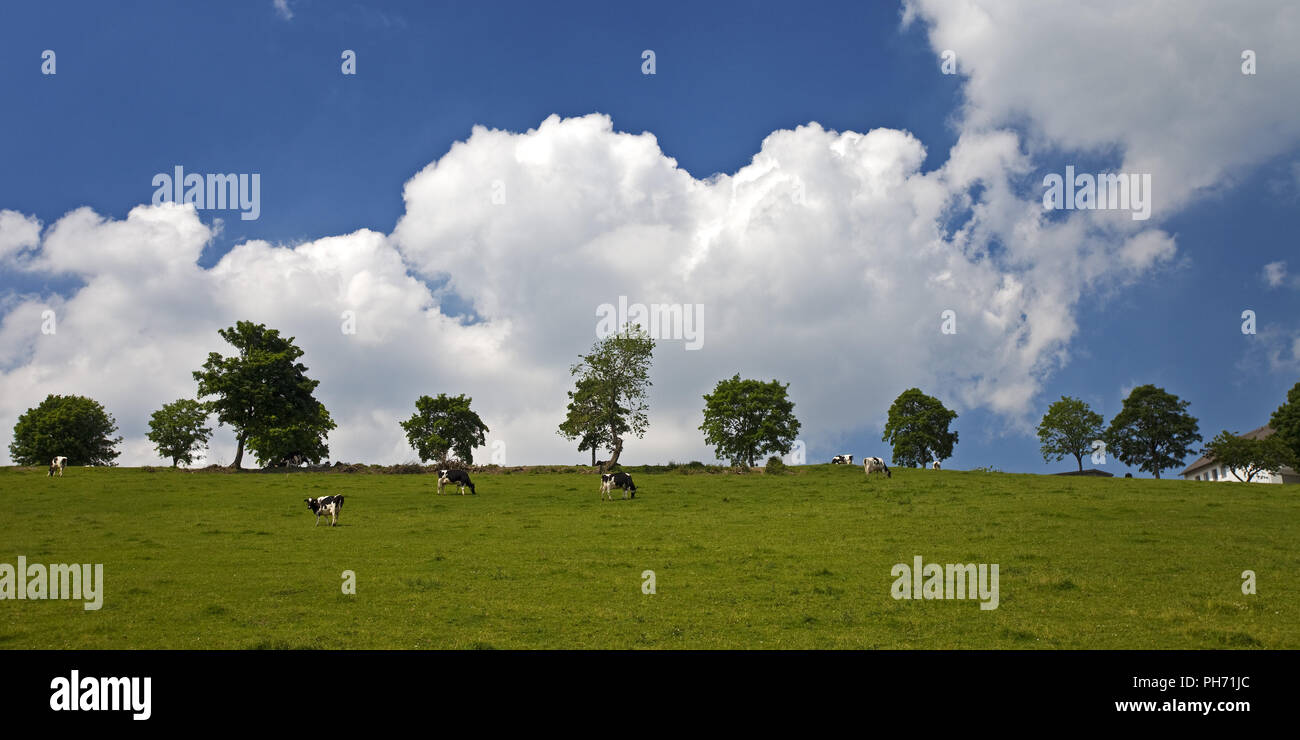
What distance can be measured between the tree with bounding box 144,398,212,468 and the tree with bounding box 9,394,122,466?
5.31 m

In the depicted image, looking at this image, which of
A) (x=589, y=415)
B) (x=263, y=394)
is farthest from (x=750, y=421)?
(x=263, y=394)

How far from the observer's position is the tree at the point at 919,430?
8960 centimetres

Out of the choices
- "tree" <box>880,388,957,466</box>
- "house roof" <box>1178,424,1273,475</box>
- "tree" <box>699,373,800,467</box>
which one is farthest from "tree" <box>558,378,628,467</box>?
"house roof" <box>1178,424,1273,475</box>

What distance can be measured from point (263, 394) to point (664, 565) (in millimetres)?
53732

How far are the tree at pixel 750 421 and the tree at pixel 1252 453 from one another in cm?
4735

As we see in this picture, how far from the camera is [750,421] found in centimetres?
8050

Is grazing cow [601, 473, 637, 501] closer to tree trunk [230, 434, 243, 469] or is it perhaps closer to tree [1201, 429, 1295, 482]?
tree trunk [230, 434, 243, 469]

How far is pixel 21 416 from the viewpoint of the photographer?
9212 cm

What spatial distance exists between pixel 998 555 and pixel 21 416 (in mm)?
107486

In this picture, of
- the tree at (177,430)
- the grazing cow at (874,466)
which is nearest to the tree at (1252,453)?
the grazing cow at (874,466)

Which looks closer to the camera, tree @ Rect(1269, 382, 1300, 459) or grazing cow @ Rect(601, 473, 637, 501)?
grazing cow @ Rect(601, 473, 637, 501)

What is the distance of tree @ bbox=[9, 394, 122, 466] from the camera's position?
89000 mm

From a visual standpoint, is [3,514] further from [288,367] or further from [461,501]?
[288,367]

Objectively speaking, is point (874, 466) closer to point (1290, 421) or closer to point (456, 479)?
point (456, 479)
